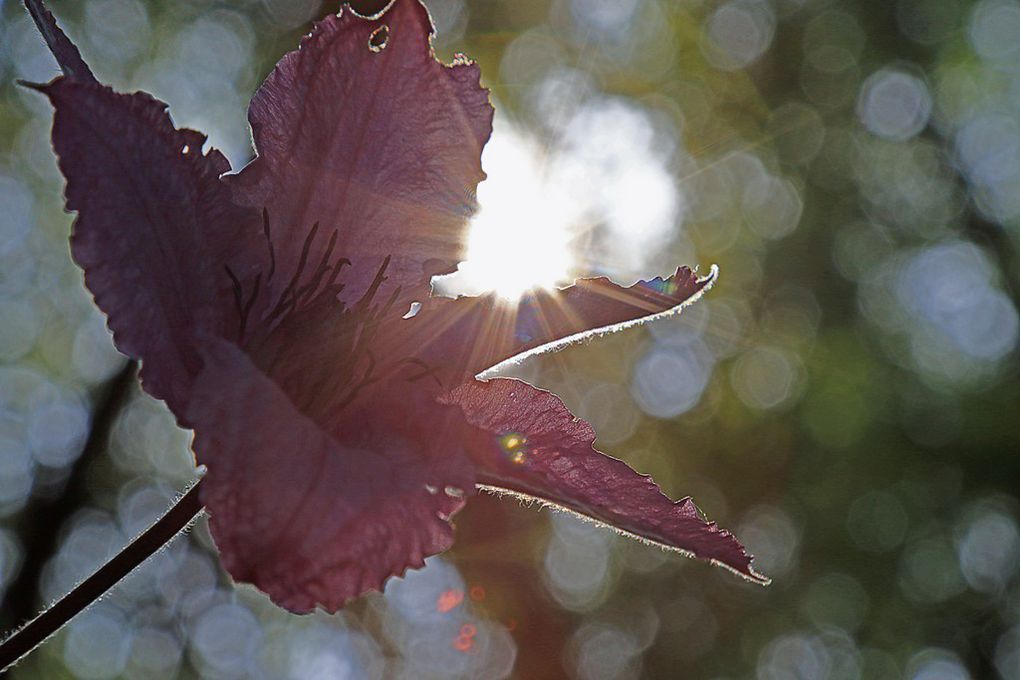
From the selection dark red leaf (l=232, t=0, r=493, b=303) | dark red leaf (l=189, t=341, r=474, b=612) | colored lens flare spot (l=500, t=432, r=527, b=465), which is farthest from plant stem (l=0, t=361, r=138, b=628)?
dark red leaf (l=189, t=341, r=474, b=612)

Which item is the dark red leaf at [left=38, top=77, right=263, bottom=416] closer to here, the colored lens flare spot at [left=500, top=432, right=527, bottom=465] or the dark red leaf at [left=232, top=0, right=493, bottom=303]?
the dark red leaf at [left=232, top=0, right=493, bottom=303]

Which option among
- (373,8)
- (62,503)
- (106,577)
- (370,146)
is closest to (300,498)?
(106,577)

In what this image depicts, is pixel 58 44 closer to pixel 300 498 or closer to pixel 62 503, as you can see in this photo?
pixel 300 498

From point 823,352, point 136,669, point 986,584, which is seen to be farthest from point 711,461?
point 136,669

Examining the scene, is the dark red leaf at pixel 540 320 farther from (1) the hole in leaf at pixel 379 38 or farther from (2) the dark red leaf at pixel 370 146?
(1) the hole in leaf at pixel 379 38

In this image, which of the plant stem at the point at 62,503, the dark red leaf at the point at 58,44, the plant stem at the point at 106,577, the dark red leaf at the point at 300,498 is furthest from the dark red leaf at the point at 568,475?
the plant stem at the point at 62,503

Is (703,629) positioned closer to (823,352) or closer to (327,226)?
(823,352)
